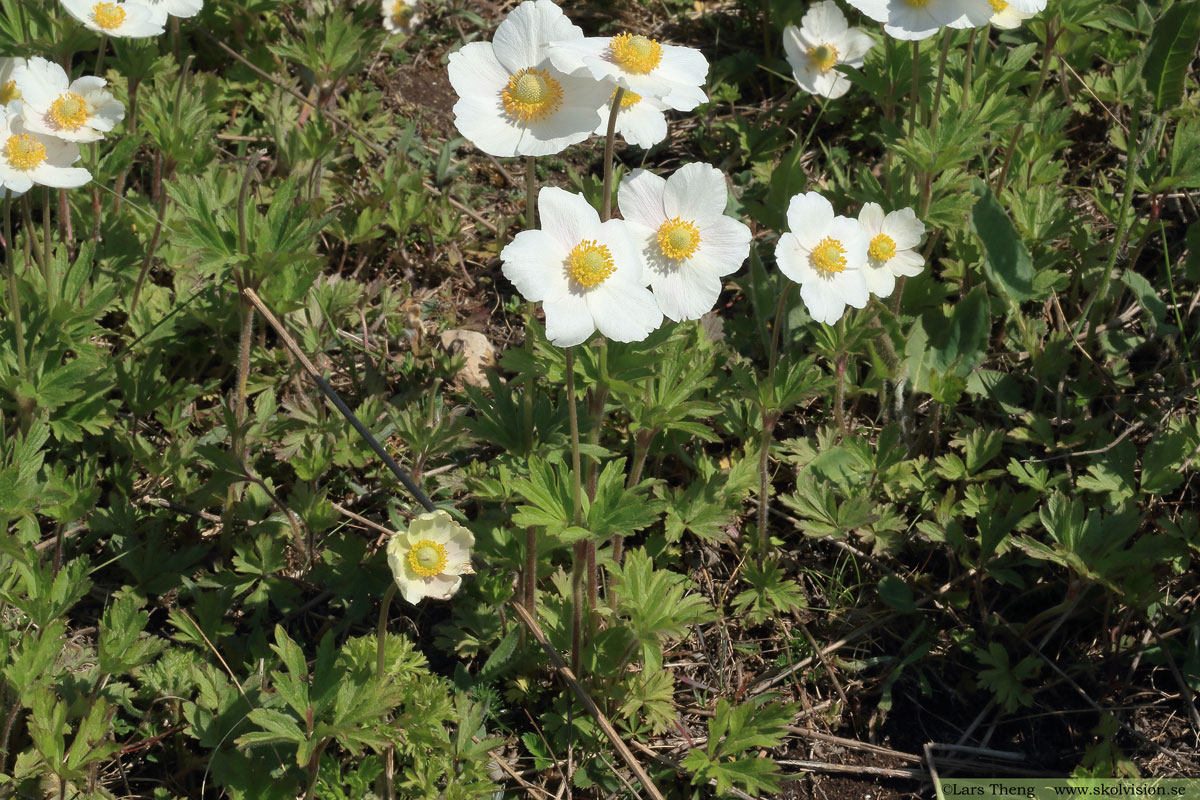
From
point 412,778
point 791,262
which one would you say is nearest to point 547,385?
point 791,262

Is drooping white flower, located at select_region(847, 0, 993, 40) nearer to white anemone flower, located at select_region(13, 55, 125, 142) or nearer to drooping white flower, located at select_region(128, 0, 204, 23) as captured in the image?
drooping white flower, located at select_region(128, 0, 204, 23)

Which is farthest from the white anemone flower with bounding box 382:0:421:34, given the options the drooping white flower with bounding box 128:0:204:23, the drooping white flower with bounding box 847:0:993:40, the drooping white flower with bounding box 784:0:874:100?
the drooping white flower with bounding box 847:0:993:40

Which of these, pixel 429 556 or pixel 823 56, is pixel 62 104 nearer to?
pixel 429 556

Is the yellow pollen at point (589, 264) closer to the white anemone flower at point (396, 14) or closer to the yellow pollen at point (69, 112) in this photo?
the yellow pollen at point (69, 112)

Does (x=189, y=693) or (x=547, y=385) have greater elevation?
(x=547, y=385)

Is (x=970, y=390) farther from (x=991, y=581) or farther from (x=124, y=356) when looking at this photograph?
(x=124, y=356)

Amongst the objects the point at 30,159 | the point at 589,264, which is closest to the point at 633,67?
the point at 589,264
